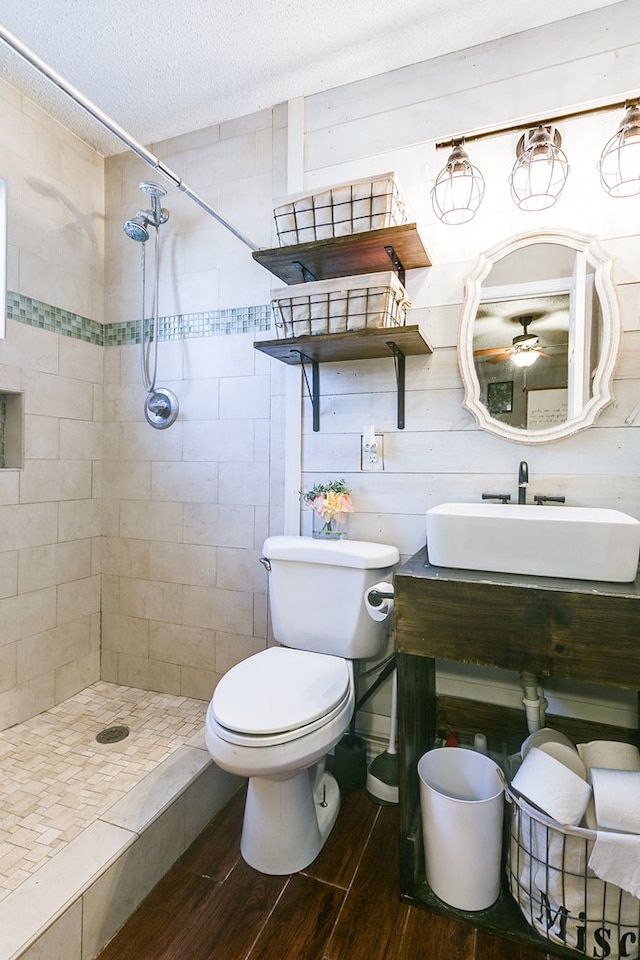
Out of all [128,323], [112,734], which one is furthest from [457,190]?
[112,734]

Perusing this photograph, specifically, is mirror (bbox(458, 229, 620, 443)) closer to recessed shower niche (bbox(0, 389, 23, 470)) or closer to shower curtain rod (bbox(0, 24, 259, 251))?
shower curtain rod (bbox(0, 24, 259, 251))

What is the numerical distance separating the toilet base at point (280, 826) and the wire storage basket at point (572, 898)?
594 millimetres

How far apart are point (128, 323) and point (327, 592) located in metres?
1.58

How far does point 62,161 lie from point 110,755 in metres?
2.44

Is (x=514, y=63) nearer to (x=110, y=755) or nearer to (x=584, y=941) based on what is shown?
(x=584, y=941)

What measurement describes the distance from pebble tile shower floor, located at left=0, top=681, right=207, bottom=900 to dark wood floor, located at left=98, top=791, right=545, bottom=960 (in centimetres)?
29

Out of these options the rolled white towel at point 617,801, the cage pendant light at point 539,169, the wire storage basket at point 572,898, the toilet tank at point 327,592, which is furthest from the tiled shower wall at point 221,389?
the wire storage basket at point 572,898

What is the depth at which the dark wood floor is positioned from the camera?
47.3 inches

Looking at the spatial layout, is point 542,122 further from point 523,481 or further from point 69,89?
point 69,89

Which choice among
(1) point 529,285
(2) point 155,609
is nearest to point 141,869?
(2) point 155,609

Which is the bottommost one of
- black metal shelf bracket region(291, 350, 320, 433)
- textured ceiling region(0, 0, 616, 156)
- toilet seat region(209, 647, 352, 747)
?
toilet seat region(209, 647, 352, 747)

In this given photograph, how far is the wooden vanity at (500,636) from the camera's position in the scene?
112 cm

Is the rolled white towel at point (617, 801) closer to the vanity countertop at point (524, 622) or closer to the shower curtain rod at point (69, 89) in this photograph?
the vanity countertop at point (524, 622)

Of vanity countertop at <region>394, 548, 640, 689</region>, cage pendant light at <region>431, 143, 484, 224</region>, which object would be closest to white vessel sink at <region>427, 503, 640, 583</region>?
vanity countertop at <region>394, 548, 640, 689</region>
